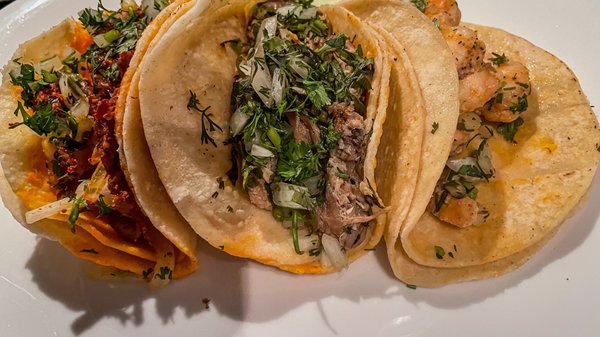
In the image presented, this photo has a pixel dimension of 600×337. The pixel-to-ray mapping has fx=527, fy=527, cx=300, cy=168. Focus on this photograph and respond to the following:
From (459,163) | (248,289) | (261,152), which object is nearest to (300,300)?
(248,289)

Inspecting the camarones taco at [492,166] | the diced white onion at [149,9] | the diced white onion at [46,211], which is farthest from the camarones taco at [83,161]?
the camarones taco at [492,166]

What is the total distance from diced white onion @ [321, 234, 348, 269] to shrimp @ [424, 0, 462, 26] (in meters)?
1.61

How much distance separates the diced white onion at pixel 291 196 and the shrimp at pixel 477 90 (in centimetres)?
106

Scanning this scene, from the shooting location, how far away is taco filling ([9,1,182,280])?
261 cm

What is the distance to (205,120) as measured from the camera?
2701mm

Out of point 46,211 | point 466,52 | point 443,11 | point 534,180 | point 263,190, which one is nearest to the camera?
point 46,211

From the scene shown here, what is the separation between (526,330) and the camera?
2500 millimetres

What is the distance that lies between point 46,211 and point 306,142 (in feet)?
4.35

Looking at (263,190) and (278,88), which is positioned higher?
(278,88)

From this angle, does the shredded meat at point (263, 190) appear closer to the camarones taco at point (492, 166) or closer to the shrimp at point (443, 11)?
the camarones taco at point (492, 166)

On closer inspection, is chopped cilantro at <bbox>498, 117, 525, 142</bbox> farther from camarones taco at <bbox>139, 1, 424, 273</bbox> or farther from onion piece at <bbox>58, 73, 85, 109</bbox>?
onion piece at <bbox>58, 73, 85, 109</bbox>

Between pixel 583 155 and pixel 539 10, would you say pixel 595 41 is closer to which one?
pixel 539 10

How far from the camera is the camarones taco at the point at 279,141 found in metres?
2.62

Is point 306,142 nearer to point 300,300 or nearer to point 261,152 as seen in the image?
point 261,152
